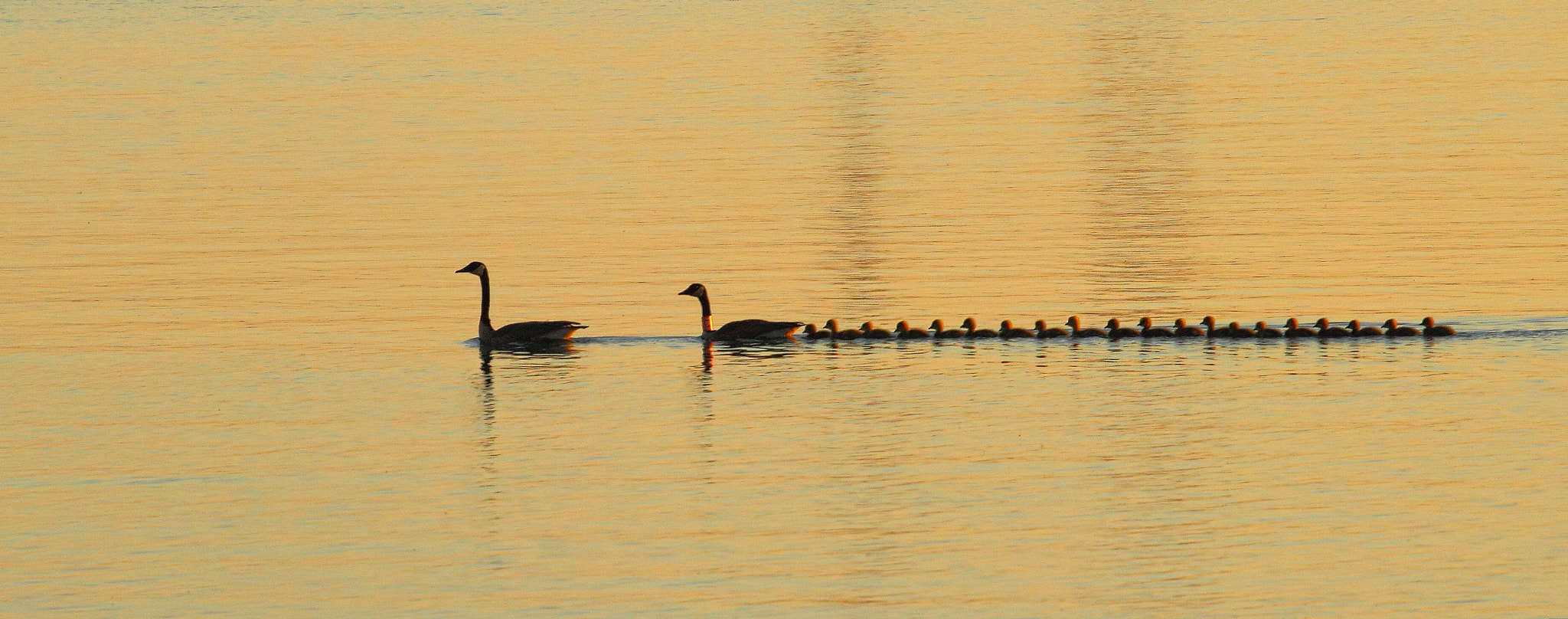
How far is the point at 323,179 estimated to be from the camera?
180 ft

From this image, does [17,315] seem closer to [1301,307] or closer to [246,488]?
[246,488]

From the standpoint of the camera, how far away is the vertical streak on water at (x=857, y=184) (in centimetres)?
3778

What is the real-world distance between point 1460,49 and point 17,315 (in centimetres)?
7051

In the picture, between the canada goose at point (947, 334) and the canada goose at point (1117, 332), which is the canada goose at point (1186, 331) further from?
the canada goose at point (947, 334)

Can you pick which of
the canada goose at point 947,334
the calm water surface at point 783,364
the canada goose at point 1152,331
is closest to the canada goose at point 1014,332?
the canada goose at point 947,334

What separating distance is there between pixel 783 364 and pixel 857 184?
23239mm

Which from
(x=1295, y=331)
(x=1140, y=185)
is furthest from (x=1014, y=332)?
(x=1140, y=185)

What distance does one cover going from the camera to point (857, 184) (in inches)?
2110

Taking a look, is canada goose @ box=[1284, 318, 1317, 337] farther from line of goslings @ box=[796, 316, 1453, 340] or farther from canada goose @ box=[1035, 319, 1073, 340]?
canada goose @ box=[1035, 319, 1073, 340]

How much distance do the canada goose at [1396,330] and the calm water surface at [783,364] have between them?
457mm

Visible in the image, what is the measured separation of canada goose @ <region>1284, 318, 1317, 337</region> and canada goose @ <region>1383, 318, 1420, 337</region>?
88 cm

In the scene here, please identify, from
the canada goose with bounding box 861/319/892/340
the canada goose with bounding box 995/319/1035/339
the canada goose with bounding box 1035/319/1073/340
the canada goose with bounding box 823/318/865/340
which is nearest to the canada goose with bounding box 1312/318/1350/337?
the canada goose with bounding box 1035/319/1073/340

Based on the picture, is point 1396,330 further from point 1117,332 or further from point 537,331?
point 537,331

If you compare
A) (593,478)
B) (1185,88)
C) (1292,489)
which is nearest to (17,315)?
(593,478)
